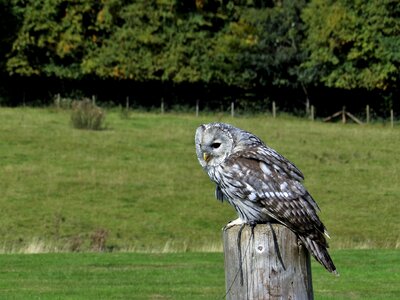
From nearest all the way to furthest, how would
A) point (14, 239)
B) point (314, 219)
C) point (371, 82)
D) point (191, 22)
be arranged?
point (314, 219) < point (14, 239) < point (371, 82) < point (191, 22)

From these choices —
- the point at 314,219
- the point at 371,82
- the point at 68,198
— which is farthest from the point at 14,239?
the point at 371,82

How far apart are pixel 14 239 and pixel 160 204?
823cm

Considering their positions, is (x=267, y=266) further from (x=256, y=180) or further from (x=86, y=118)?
(x=86, y=118)

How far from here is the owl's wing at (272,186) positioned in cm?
735

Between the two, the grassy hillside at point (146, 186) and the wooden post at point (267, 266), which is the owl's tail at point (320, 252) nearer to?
the wooden post at point (267, 266)

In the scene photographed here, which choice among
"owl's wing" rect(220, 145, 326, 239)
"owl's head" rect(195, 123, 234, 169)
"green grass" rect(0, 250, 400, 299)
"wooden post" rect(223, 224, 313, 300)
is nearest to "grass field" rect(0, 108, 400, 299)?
"green grass" rect(0, 250, 400, 299)

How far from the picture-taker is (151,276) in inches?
803

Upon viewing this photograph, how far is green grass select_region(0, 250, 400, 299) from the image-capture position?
59.4 ft

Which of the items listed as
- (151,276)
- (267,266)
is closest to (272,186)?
(267,266)

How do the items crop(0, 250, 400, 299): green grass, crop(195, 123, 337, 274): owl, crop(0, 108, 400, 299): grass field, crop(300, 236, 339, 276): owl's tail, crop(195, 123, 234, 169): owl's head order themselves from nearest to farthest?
crop(300, 236, 339, 276): owl's tail → crop(195, 123, 337, 274): owl → crop(195, 123, 234, 169): owl's head → crop(0, 250, 400, 299): green grass → crop(0, 108, 400, 299): grass field

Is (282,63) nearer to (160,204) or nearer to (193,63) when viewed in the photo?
(193,63)

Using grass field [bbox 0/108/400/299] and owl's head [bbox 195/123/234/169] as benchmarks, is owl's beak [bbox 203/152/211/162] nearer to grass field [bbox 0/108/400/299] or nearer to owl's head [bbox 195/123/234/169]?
owl's head [bbox 195/123/234/169]

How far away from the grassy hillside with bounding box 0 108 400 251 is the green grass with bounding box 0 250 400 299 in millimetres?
4626

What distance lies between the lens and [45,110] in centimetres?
6538
